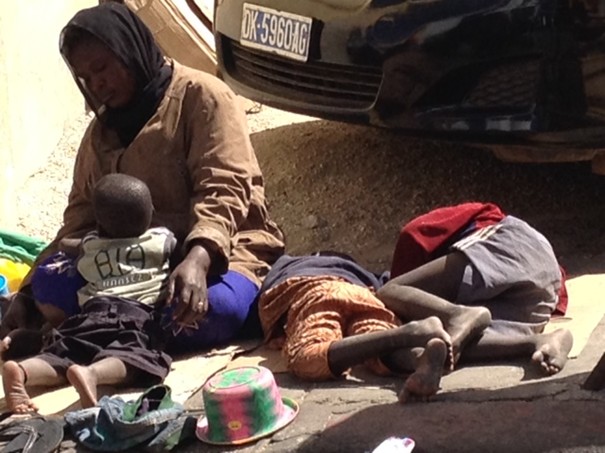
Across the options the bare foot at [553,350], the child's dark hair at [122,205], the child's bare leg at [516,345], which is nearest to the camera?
the bare foot at [553,350]

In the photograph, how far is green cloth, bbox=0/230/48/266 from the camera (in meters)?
5.64

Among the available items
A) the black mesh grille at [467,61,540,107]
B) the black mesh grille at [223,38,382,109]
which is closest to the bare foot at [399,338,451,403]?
the black mesh grille at [467,61,540,107]

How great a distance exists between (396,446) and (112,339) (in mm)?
1232

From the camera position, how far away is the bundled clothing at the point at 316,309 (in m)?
4.06

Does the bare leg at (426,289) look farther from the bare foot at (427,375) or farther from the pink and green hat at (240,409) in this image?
the pink and green hat at (240,409)

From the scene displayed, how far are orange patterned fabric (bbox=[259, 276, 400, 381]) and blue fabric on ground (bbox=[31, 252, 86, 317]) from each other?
2.08 feet

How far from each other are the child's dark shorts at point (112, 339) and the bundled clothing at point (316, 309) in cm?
37

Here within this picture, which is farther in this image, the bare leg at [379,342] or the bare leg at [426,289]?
the bare leg at [426,289]

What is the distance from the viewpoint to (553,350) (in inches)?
153

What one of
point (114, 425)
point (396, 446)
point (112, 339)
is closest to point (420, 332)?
point (396, 446)

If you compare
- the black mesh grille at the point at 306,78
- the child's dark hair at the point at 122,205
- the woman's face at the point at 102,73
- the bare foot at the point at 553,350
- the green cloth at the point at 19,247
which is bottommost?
the green cloth at the point at 19,247

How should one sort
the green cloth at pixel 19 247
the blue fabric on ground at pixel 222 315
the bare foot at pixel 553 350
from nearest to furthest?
the bare foot at pixel 553 350 < the blue fabric on ground at pixel 222 315 < the green cloth at pixel 19 247

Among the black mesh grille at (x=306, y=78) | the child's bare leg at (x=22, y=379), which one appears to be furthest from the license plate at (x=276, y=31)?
the child's bare leg at (x=22, y=379)

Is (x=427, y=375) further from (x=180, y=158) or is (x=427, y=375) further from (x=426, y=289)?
(x=180, y=158)
